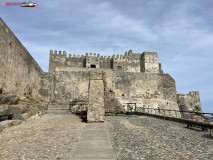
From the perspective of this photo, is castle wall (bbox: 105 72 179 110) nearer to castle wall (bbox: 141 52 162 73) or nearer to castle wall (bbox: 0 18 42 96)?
castle wall (bbox: 141 52 162 73)

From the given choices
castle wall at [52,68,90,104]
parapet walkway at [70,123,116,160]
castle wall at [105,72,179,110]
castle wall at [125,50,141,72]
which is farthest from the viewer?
castle wall at [125,50,141,72]

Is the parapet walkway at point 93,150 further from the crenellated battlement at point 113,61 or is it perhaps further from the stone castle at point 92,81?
the crenellated battlement at point 113,61

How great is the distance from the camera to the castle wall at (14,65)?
11617 mm

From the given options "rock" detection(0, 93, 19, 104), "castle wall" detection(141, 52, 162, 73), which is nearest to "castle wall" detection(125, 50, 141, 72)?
"castle wall" detection(141, 52, 162, 73)

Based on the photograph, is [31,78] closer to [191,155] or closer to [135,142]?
[135,142]

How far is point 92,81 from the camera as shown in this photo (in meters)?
8.35

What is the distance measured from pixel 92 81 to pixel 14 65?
9.24 meters

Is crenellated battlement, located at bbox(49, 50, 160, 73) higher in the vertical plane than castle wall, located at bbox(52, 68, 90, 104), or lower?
higher

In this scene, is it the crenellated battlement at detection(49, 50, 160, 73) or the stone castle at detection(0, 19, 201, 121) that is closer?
the stone castle at detection(0, 19, 201, 121)

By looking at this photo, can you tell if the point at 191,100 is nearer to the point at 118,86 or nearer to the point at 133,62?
the point at 133,62

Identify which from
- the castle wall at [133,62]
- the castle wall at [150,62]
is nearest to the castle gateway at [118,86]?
the castle wall at [150,62]

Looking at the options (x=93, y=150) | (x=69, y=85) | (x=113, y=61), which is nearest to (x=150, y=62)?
(x=113, y=61)

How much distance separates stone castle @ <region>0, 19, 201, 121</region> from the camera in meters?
11.4

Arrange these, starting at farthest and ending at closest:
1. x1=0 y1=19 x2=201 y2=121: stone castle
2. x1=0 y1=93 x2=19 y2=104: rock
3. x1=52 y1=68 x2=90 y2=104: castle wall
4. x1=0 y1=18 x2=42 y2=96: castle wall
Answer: x1=52 y1=68 x2=90 y2=104: castle wall, x1=0 y1=18 x2=42 y2=96: castle wall, x1=0 y1=19 x2=201 y2=121: stone castle, x1=0 y1=93 x2=19 y2=104: rock
